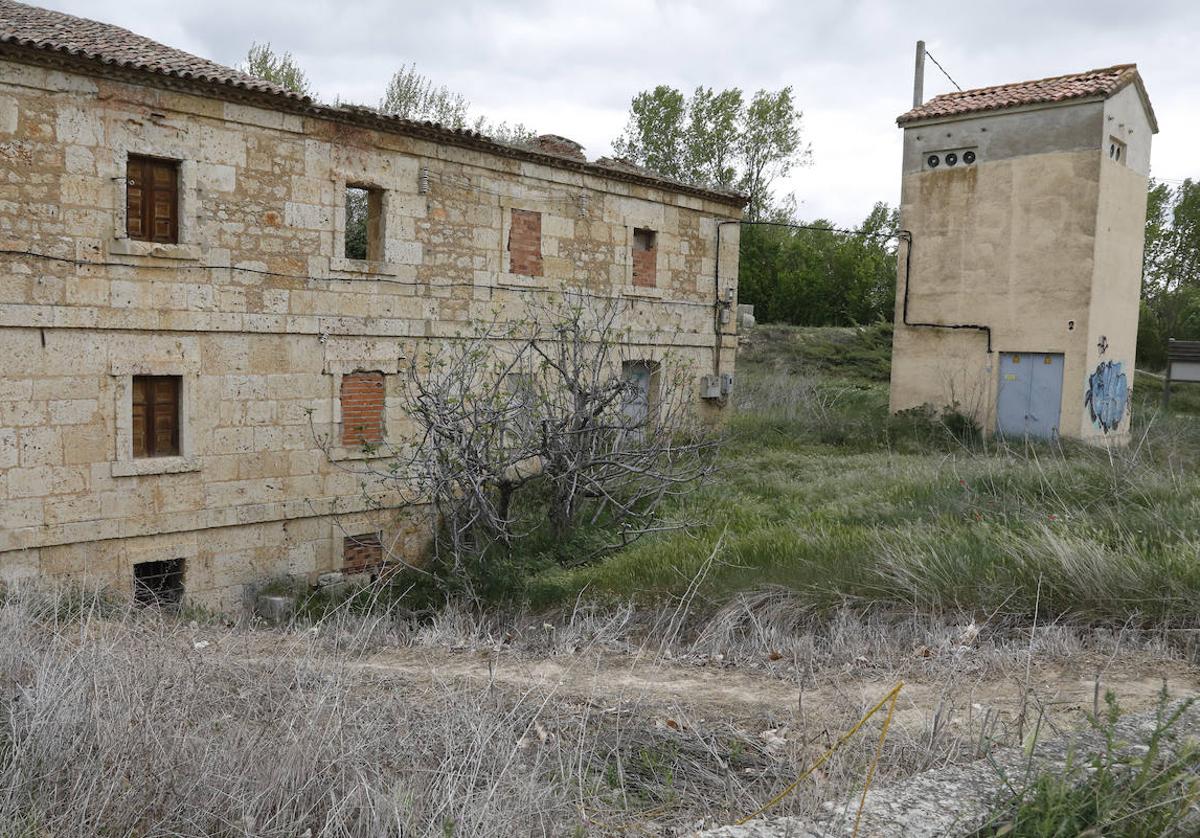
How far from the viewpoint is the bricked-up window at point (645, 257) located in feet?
51.7

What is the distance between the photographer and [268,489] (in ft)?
38.2

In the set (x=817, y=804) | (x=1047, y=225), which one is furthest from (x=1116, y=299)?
(x=817, y=804)

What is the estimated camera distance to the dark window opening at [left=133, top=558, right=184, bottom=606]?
10.9 metres

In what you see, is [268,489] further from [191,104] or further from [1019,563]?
[1019,563]

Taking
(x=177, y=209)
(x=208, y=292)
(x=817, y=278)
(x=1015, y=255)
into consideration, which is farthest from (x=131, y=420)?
(x=817, y=278)

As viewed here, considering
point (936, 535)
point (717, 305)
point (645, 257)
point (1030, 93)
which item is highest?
point (1030, 93)

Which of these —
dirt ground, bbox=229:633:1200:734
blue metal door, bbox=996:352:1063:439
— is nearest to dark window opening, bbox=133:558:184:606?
dirt ground, bbox=229:633:1200:734

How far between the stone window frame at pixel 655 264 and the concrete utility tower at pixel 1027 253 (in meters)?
4.72

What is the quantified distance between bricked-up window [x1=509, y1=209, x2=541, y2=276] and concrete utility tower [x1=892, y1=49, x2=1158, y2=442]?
725 cm

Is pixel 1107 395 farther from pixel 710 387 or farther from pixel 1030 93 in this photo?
pixel 710 387

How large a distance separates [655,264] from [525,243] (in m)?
2.82

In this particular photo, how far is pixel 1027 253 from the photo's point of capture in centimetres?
1577

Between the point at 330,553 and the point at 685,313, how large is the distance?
7.49 metres

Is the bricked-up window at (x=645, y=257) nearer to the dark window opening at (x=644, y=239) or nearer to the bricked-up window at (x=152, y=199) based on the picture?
the dark window opening at (x=644, y=239)
